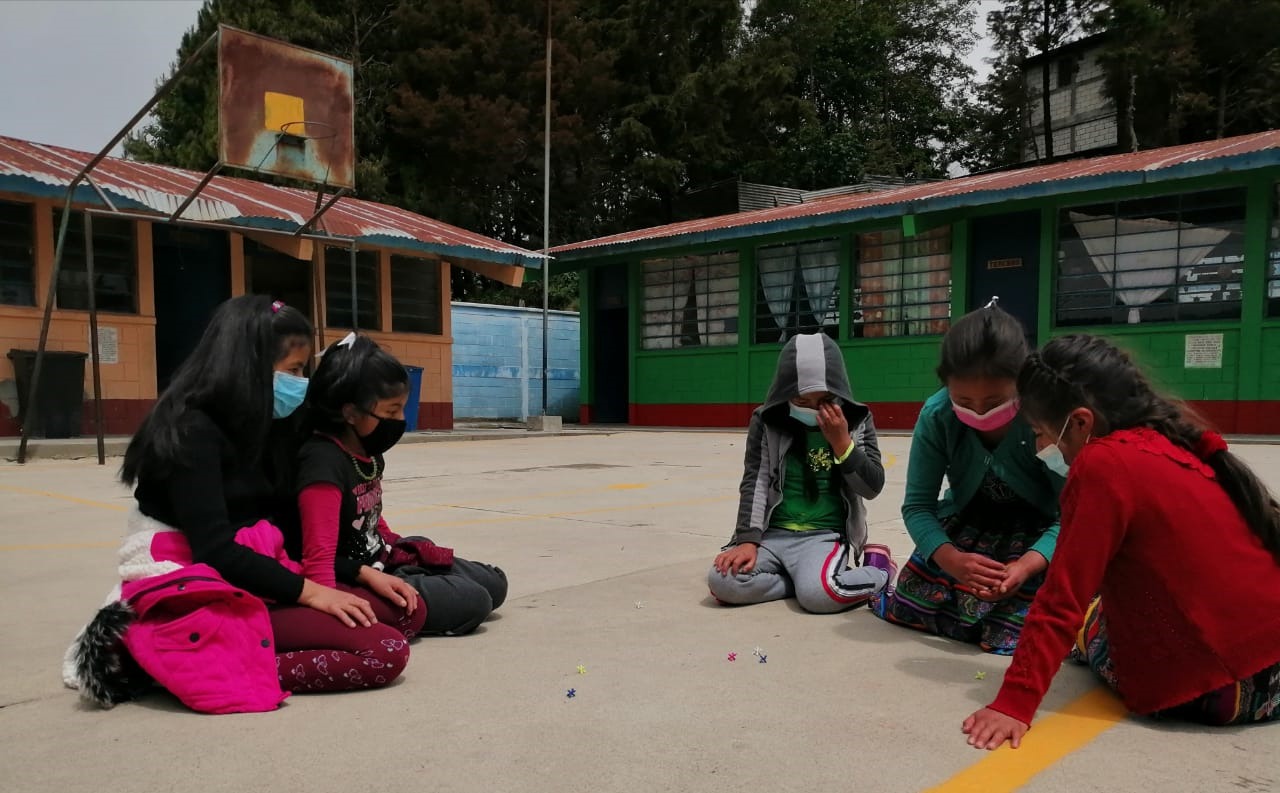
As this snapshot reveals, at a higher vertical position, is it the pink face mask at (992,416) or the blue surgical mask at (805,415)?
the pink face mask at (992,416)

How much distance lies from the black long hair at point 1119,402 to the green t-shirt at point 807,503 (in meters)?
1.44

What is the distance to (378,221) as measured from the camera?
14.0 metres

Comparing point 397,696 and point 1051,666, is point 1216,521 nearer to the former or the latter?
point 1051,666

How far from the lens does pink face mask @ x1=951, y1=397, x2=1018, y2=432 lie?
2.74 meters

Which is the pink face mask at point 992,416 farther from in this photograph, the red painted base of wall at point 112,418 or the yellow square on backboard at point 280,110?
the yellow square on backboard at point 280,110

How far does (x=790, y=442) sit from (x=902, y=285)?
12008 mm

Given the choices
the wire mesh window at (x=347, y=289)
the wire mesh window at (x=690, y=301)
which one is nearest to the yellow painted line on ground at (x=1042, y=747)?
the wire mesh window at (x=347, y=289)

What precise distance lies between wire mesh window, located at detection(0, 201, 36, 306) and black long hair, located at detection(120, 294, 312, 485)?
34.1 ft

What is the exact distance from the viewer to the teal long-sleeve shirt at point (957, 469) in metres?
2.89

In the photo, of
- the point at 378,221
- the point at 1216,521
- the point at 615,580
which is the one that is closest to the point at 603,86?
the point at 378,221

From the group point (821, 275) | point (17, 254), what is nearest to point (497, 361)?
point (821, 275)

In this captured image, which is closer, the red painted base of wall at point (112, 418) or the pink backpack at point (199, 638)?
the pink backpack at point (199, 638)

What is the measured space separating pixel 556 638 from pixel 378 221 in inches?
471

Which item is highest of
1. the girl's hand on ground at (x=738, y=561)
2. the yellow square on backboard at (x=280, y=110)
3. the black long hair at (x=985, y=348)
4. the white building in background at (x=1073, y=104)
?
the white building in background at (x=1073, y=104)
